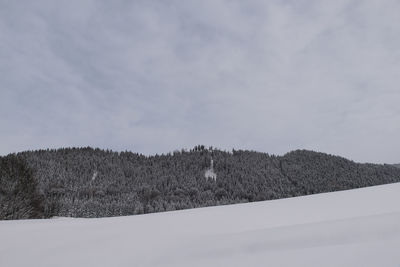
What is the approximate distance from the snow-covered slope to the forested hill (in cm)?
4072

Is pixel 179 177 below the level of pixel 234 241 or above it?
above

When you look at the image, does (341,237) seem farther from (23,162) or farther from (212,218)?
(23,162)

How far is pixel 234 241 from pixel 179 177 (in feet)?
265

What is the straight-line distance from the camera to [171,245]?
2.21 metres

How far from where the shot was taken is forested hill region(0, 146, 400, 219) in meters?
55.9

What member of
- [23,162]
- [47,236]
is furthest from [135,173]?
[47,236]

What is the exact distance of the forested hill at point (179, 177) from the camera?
183 feet

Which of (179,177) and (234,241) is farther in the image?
(179,177)

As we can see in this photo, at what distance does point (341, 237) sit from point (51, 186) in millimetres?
67237

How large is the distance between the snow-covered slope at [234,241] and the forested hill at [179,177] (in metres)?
40.7

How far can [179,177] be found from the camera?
267 feet

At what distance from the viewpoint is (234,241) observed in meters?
2.18

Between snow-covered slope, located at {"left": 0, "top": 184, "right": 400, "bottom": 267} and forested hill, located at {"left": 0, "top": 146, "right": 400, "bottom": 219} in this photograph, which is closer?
snow-covered slope, located at {"left": 0, "top": 184, "right": 400, "bottom": 267}

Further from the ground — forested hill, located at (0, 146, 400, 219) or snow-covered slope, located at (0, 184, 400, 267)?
forested hill, located at (0, 146, 400, 219)
